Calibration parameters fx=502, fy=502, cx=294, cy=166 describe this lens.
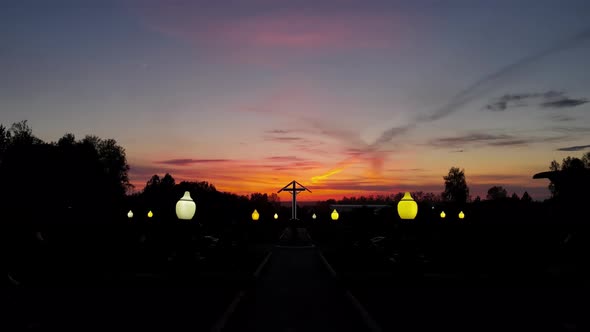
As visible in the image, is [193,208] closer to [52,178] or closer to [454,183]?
[52,178]

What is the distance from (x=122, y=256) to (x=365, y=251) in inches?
495

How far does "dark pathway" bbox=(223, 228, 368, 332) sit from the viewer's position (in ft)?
32.8

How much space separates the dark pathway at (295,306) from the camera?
32.8 feet

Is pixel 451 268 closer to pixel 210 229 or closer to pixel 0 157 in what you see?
pixel 210 229

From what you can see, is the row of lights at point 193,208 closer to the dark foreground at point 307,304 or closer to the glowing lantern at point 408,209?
the glowing lantern at point 408,209

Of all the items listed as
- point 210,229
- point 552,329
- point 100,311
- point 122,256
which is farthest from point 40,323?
point 210,229

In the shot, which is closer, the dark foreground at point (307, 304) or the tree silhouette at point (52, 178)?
the dark foreground at point (307, 304)

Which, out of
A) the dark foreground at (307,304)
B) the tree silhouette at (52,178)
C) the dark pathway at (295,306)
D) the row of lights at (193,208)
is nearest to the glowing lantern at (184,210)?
the row of lights at (193,208)

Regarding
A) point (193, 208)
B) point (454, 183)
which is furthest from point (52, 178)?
point (454, 183)

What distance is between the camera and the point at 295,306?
12.1m

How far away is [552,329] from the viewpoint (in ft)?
30.6

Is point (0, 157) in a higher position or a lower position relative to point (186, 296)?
higher

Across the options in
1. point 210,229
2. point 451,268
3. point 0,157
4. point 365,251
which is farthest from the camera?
point 0,157

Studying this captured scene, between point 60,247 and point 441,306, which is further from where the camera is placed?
point 60,247
